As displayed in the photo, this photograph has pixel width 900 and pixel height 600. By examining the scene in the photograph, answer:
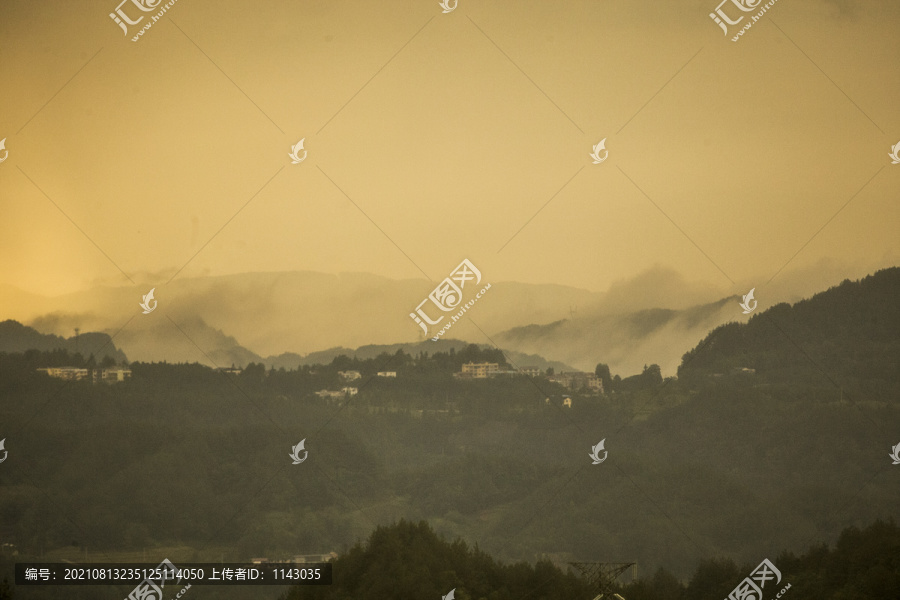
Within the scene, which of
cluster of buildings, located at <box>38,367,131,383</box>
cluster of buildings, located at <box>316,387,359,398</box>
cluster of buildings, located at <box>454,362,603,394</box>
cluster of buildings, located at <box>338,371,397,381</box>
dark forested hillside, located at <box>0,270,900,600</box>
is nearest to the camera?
dark forested hillside, located at <box>0,270,900,600</box>

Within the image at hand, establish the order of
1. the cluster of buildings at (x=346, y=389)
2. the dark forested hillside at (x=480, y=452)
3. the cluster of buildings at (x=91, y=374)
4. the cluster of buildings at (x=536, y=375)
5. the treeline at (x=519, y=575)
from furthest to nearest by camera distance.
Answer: the cluster of buildings at (x=346, y=389) < the cluster of buildings at (x=536, y=375) < the cluster of buildings at (x=91, y=374) < the dark forested hillside at (x=480, y=452) < the treeline at (x=519, y=575)

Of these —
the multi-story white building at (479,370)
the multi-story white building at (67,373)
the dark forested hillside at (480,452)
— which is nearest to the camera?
the dark forested hillside at (480,452)

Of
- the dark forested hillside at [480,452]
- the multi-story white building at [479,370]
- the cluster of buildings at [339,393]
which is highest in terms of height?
the cluster of buildings at [339,393]

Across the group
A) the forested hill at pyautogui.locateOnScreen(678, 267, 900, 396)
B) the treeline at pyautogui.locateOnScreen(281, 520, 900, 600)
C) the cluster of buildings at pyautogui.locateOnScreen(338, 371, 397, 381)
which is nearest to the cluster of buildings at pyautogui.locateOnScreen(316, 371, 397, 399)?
the cluster of buildings at pyautogui.locateOnScreen(338, 371, 397, 381)

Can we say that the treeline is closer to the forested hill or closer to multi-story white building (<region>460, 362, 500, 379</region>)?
the forested hill

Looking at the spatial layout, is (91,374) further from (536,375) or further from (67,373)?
(536,375)

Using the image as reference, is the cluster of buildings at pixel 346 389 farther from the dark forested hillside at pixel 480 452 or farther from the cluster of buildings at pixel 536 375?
the cluster of buildings at pixel 536 375

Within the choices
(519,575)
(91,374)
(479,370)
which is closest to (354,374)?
(479,370)

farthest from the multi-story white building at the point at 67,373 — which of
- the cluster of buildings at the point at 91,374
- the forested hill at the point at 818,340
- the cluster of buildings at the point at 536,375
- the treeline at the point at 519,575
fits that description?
the treeline at the point at 519,575
